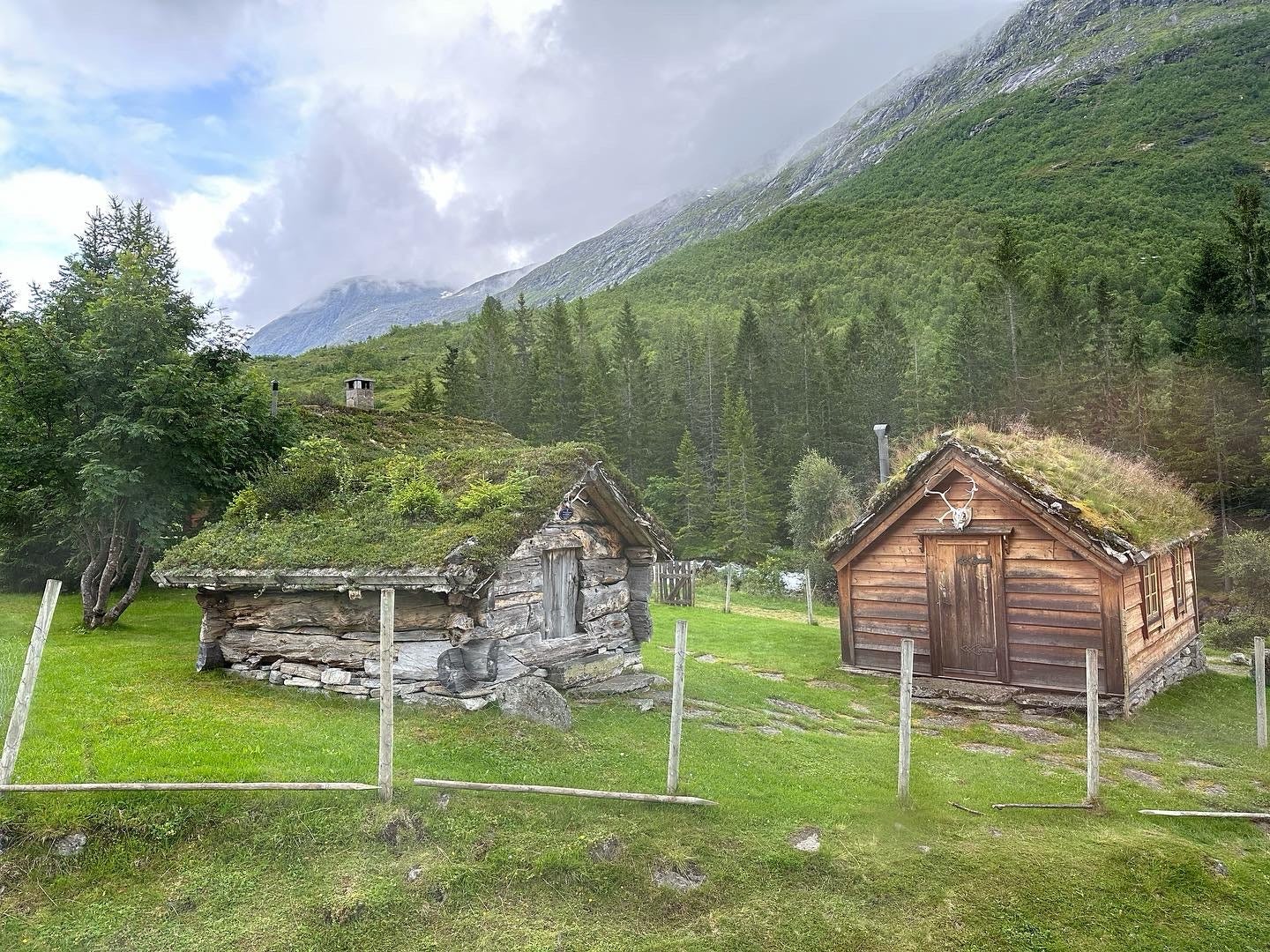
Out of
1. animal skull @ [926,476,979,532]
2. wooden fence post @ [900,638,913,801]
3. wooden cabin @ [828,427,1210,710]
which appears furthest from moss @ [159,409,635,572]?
animal skull @ [926,476,979,532]

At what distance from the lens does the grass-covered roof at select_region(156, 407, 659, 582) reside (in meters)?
10.5

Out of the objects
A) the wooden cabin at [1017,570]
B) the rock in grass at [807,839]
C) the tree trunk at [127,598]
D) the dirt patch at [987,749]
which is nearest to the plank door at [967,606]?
the wooden cabin at [1017,570]

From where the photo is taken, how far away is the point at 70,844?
656 centimetres

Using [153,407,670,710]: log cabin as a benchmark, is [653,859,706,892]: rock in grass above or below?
below

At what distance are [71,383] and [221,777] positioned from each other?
11.9 meters

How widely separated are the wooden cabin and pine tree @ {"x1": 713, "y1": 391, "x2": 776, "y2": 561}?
102 feet

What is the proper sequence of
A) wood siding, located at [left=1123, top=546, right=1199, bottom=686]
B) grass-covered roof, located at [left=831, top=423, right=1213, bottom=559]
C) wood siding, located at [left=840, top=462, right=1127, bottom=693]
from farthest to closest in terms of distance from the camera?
wood siding, located at [left=1123, top=546, right=1199, bottom=686] < wood siding, located at [left=840, top=462, right=1127, bottom=693] < grass-covered roof, located at [left=831, top=423, right=1213, bottom=559]

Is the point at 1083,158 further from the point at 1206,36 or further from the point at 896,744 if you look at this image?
the point at 896,744

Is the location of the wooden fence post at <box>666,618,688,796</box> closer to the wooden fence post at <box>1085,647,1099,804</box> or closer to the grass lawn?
the grass lawn

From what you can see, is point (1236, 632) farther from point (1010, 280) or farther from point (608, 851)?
point (1010, 280)

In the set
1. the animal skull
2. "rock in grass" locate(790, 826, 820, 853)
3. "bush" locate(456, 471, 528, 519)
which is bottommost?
"rock in grass" locate(790, 826, 820, 853)

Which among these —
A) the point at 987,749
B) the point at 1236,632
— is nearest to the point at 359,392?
the point at 987,749

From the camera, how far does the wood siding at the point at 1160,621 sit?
45.4 ft

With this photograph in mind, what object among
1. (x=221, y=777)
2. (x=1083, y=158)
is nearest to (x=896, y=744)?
(x=221, y=777)
